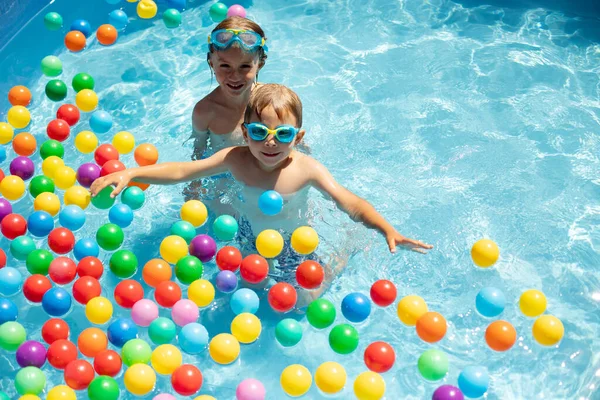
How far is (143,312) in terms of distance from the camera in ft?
11.9

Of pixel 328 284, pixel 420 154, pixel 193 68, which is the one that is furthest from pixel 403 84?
pixel 328 284

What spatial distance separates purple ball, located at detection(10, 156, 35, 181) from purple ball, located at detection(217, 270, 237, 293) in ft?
4.93

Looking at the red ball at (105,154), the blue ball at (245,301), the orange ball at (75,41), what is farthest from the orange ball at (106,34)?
the blue ball at (245,301)

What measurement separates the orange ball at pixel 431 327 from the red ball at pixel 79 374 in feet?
5.26

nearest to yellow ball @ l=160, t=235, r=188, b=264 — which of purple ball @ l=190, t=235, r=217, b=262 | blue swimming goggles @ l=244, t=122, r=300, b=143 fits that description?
purple ball @ l=190, t=235, r=217, b=262

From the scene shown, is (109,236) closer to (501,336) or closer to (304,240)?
(304,240)

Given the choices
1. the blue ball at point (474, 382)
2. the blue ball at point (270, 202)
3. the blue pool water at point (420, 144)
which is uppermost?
the blue ball at point (270, 202)

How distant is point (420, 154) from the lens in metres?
4.98

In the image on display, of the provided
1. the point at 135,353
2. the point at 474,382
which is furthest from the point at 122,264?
the point at 474,382

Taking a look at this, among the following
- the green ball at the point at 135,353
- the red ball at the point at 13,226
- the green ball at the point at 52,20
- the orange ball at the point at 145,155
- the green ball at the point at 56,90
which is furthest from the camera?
the green ball at the point at 52,20

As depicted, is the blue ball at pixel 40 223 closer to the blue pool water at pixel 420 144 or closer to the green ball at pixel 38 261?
the green ball at pixel 38 261

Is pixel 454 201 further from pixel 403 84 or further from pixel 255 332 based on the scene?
pixel 255 332

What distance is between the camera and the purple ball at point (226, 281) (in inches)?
150

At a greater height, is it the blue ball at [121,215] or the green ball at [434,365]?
the blue ball at [121,215]
